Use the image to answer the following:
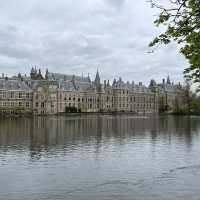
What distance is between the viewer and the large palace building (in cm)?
13212

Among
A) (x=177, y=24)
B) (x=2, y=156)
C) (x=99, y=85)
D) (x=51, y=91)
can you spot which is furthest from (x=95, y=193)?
(x=99, y=85)

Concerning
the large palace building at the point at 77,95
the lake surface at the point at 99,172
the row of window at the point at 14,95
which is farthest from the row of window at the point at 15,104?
the lake surface at the point at 99,172

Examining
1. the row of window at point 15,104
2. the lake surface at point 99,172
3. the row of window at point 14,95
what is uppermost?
the row of window at point 14,95

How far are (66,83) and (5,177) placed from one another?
133004 millimetres

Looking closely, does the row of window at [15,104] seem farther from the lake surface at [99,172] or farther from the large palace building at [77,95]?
the lake surface at [99,172]

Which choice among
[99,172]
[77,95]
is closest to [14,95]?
[77,95]

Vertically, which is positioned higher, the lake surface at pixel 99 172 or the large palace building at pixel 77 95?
the large palace building at pixel 77 95

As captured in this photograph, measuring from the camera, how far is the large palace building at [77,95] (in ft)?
433

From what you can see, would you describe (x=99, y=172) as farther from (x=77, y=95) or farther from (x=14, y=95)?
(x=77, y=95)

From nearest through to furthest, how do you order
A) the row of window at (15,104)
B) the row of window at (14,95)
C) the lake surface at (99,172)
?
the lake surface at (99,172)
the row of window at (14,95)
the row of window at (15,104)

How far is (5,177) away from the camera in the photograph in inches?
711

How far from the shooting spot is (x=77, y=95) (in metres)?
152

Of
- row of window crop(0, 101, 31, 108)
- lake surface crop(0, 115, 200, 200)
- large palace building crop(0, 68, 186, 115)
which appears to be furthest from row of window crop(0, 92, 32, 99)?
lake surface crop(0, 115, 200, 200)

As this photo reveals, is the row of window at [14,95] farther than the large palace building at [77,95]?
No
